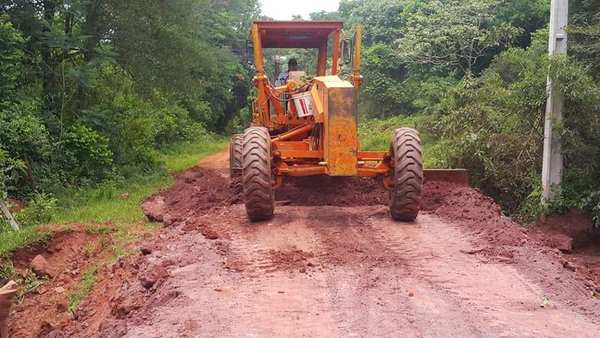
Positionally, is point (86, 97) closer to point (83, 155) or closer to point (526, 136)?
point (83, 155)

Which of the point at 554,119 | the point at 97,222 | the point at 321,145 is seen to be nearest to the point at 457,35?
the point at 554,119

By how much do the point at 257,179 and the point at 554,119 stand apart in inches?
212

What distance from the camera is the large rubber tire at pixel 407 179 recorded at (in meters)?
9.46

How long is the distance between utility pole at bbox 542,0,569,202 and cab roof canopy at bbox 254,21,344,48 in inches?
144

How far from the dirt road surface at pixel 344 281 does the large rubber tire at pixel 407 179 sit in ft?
0.79

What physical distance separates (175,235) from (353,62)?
4.23 m

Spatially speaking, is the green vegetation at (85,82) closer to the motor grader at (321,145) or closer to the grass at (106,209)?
the grass at (106,209)

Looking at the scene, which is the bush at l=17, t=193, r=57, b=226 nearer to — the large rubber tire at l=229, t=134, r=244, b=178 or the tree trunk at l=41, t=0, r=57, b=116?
the large rubber tire at l=229, t=134, r=244, b=178

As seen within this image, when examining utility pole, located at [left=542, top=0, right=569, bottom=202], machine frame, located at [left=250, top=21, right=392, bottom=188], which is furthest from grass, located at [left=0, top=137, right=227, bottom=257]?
utility pole, located at [left=542, top=0, right=569, bottom=202]

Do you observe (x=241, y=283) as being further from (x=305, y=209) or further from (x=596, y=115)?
(x=596, y=115)

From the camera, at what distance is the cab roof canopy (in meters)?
11.4

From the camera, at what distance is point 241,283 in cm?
666

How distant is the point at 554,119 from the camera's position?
451 inches

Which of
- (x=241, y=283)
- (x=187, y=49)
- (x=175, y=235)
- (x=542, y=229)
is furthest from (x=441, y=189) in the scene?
(x=187, y=49)
